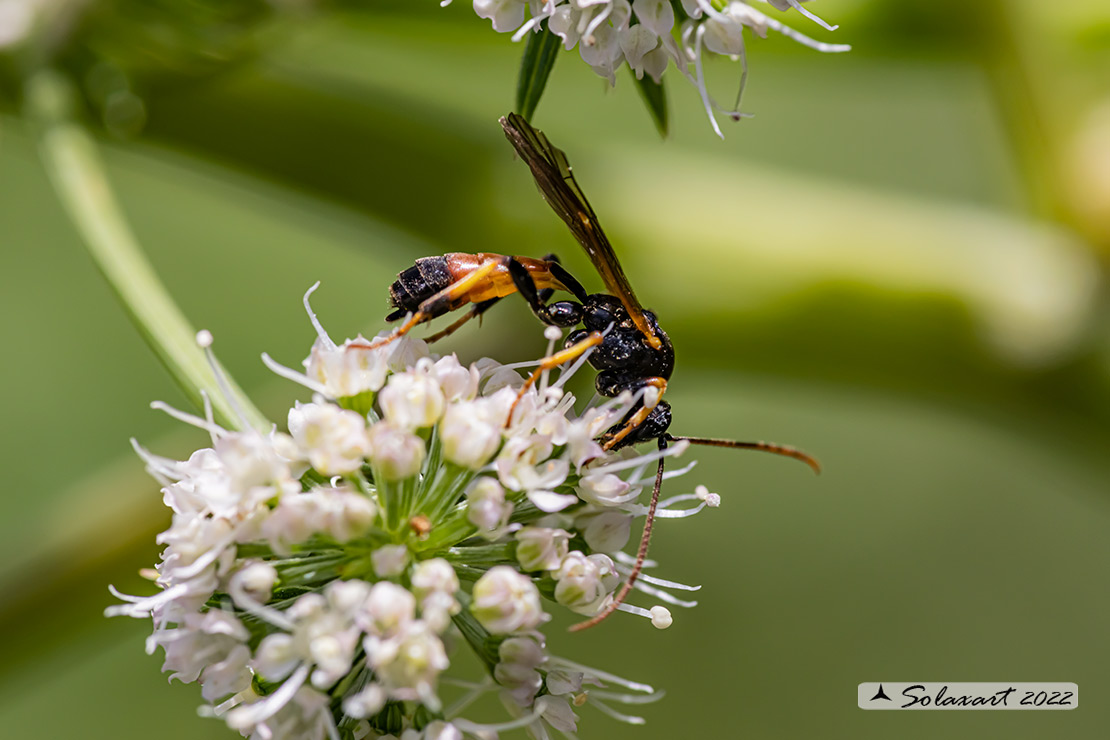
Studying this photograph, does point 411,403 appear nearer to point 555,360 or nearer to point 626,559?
point 555,360

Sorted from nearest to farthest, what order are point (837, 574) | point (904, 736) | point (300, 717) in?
point (300, 717) < point (904, 736) < point (837, 574)

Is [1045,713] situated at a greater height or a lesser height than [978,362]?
lesser

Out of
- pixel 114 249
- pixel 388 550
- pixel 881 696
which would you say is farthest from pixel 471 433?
pixel 881 696

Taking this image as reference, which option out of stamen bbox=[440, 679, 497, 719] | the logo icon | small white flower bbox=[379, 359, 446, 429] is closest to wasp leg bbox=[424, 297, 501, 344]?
small white flower bbox=[379, 359, 446, 429]

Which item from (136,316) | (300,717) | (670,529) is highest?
(670,529)

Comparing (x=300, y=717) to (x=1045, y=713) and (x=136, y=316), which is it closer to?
(x=136, y=316)

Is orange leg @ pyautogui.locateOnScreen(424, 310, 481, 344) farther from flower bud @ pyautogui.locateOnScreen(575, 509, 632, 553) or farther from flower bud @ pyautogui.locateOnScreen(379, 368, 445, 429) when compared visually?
flower bud @ pyautogui.locateOnScreen(575, 509, 632, 553)

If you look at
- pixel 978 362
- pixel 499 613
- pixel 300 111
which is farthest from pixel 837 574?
pixel 499 613

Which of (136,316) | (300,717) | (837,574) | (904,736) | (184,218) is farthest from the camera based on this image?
(184,218)
